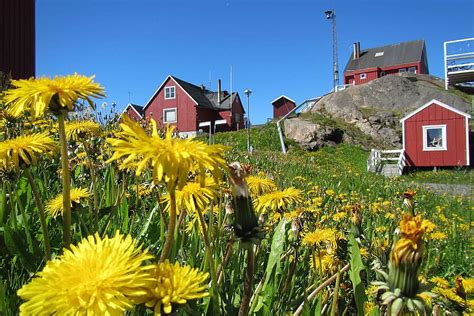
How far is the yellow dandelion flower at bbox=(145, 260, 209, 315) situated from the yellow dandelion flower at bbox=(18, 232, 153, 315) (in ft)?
0.07

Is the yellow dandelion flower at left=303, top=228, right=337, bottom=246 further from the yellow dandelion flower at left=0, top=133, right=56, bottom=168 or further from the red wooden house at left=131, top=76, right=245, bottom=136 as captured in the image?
the red wooden house at left=131, top=76, right=245, bottom=136

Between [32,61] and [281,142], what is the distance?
35.2 feet

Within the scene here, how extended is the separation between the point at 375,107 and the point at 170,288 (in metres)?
25.3

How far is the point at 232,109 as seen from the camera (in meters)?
30.4

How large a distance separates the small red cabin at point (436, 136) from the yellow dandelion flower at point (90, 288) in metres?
17.9

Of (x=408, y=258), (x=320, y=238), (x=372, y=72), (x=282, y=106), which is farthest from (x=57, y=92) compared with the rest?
(x=372, y=72)

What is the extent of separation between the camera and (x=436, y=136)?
17.0 m

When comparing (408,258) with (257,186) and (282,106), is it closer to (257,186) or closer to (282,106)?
(257,186)

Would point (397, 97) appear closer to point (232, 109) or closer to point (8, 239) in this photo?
point (232, 109)

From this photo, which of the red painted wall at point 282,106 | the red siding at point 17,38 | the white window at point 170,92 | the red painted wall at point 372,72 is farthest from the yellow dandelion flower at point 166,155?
the red painted wall at point 372,72

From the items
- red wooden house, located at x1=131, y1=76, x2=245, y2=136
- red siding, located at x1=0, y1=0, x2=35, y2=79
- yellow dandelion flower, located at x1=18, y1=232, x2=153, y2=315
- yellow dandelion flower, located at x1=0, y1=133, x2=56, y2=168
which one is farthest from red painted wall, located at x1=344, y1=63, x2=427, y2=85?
yellow dandelion flower, located at x1=18, y1=232, x2=153, y2=315

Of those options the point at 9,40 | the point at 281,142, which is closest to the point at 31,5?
the point at 9,40

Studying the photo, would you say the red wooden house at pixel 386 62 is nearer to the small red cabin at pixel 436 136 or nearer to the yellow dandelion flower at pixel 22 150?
the small red cabin at pixel 436 136

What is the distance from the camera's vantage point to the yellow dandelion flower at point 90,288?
50 centimetres
